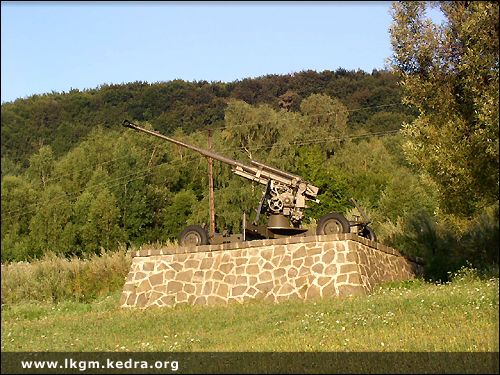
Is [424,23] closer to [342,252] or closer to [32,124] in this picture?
[342,252]

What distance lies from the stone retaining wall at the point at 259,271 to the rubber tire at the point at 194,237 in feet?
2.63

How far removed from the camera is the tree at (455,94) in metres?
15.2

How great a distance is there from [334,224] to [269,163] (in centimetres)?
2448

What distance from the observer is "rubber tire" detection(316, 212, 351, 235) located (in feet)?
65.2

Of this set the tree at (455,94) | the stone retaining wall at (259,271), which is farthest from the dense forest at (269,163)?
the stone retaining wall at (259,271)

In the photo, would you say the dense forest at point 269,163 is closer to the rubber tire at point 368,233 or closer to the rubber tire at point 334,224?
the rubber tire at point 368,233

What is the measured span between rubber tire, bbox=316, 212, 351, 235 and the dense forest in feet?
9.08

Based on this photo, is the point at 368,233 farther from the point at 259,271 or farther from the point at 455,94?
the point at 455,94

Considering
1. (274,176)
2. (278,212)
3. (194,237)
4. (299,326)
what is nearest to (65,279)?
(194,237)

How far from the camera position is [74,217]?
46.1 m

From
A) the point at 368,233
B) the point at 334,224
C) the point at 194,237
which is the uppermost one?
the point at 334,224

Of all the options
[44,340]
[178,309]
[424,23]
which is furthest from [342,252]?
[44,340]

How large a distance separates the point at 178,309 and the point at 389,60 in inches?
333

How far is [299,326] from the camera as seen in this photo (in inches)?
524
